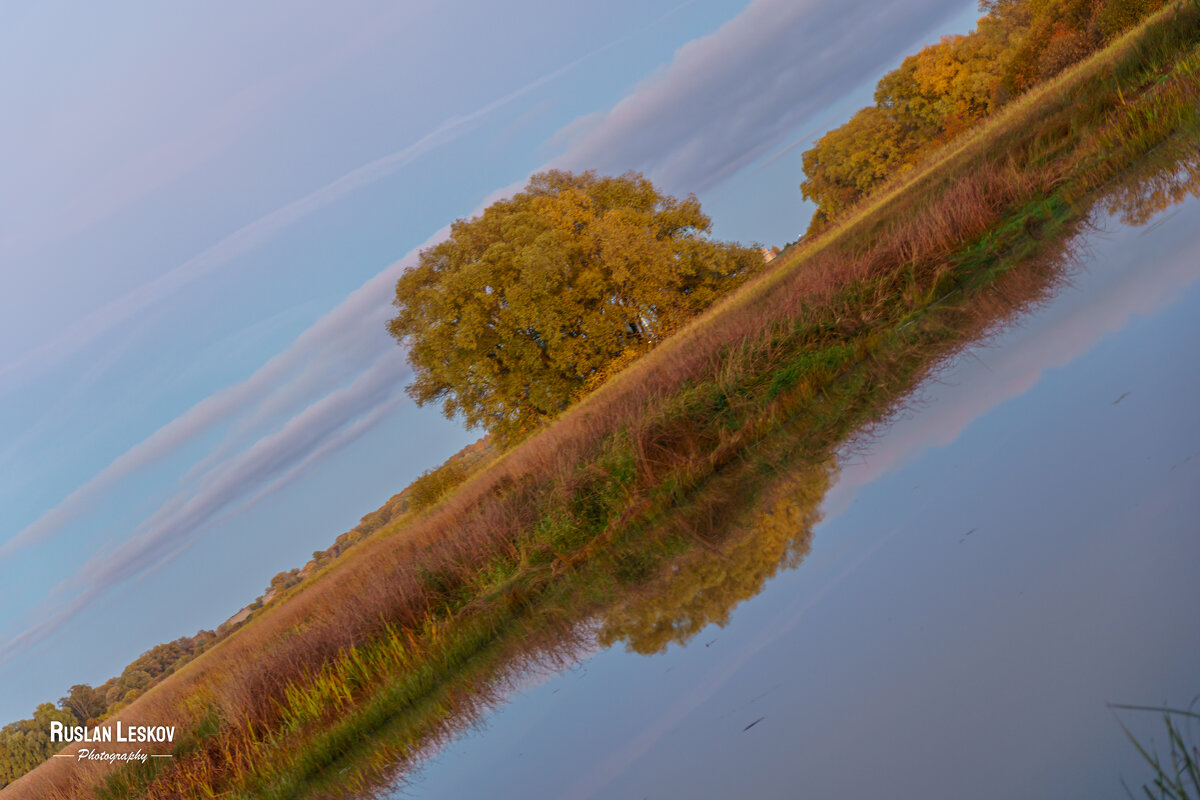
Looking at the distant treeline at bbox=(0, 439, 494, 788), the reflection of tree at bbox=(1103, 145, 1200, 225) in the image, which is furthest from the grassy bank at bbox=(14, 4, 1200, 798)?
the distant treeline at bbox=(0, 439, 494, 788)

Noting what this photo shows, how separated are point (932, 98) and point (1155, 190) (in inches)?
2257

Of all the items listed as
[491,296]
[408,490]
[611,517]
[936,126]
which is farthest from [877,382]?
[936,126]

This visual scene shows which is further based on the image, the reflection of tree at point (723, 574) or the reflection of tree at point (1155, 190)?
the reflection of tree at point (1155, 190)

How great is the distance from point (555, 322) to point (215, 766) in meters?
26.5

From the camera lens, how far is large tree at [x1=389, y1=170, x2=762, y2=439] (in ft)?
110

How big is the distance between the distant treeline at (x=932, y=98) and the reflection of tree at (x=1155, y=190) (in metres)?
32.1

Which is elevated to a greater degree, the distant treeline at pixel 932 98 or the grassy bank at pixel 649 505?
the distant treeline at pixel 932 98

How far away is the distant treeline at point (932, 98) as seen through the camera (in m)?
39.1

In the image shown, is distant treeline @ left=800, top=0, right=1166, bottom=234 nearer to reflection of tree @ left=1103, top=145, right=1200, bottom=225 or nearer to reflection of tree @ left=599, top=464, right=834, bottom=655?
reflection of tree @ left=1103, top=145, right=1200, bottom=225

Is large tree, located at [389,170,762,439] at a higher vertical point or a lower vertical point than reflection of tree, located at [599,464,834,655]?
higher

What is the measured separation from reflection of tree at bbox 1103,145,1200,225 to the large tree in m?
24.6

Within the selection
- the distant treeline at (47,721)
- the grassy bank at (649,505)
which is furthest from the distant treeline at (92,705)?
the grassy bank at (649,505)

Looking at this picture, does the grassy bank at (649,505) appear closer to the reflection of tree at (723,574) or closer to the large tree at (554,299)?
the reflection of tree at (723,574)

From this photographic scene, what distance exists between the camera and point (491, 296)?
113 feet
